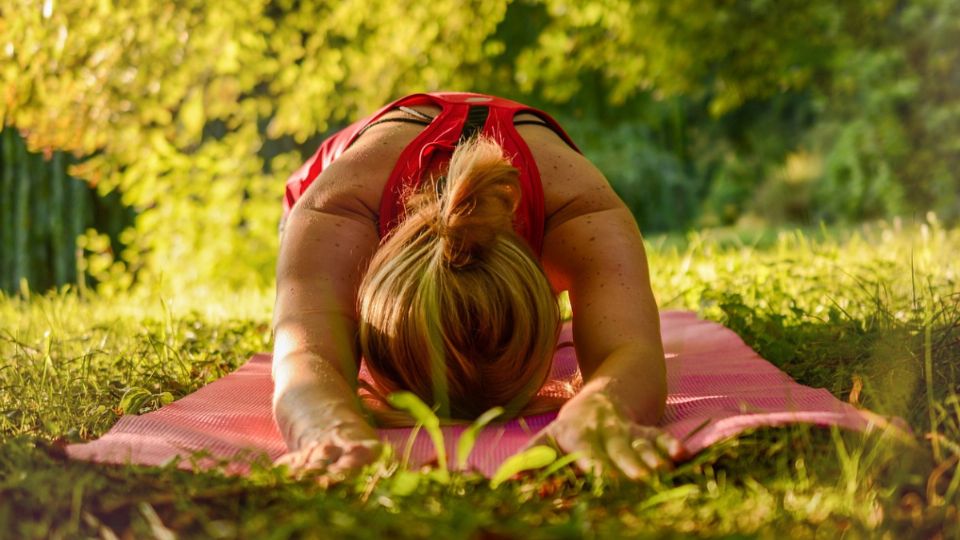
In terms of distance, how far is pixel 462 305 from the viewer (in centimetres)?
214

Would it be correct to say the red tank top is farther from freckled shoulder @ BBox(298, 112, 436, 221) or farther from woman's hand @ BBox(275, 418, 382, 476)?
woman's hand @ BBox(275, 418, 382, 476)

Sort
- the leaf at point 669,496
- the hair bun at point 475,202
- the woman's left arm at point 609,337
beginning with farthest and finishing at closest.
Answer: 1. the hair bun at point 475,202
2. the woman's left arm at point 609,337
3. the leaf at point 669,496

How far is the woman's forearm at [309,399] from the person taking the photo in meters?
1.93

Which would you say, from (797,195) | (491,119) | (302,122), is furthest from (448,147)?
(797,195)

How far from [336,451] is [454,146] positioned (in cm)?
115

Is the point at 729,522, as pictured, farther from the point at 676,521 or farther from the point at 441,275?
the point at 441,275

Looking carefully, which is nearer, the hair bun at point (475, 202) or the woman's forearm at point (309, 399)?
the woman's forearm at point (309, 399)

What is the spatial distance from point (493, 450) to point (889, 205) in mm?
12447

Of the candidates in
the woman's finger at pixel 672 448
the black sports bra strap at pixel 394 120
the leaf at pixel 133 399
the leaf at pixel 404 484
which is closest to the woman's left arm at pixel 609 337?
the woman's finger at pixel 672 448

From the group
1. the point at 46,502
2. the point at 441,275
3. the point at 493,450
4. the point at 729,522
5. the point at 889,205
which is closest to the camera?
the point at 729,522

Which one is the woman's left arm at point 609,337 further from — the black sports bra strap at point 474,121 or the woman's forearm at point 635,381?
the black sports bra strap at point 474,121

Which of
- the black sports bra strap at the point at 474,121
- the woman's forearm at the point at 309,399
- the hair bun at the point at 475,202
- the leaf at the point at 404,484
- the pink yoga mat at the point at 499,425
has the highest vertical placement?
the black sports bra strap at the point at 474,121

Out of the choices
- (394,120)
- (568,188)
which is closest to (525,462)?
(568,188)

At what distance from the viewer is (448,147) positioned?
270 centimetres
